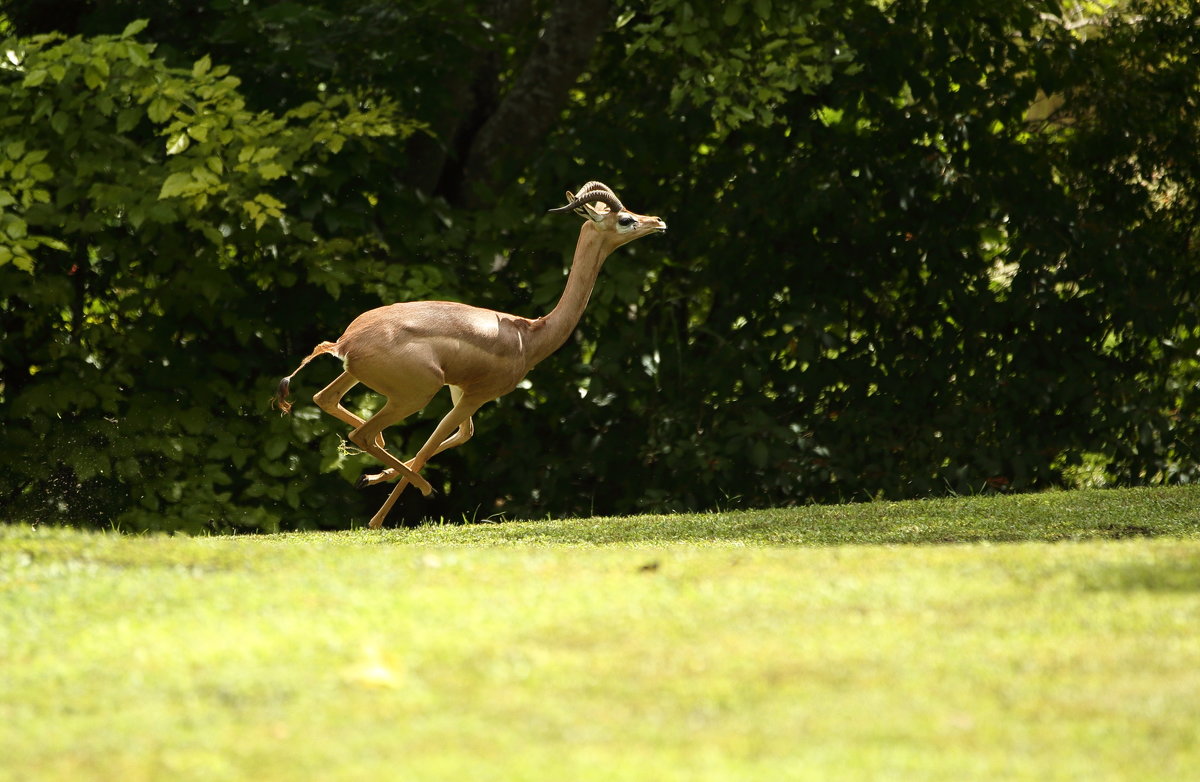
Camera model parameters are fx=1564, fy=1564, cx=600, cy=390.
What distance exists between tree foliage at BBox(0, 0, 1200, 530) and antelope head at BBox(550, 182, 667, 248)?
89.9 inches

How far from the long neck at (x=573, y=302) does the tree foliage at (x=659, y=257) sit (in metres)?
2.26

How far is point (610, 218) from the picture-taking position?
342 inches

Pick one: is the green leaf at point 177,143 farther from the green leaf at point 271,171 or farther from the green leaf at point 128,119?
the green leaf at point 271,171

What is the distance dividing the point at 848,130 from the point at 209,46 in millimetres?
4841

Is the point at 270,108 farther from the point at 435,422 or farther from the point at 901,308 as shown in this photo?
the point at 901,308

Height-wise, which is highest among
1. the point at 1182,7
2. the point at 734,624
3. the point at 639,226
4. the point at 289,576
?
the point at 1182,7

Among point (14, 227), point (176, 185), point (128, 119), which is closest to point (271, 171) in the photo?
point (176, 185)

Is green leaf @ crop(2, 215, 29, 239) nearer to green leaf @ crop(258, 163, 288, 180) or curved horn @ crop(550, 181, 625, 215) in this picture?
green leaf @ crop(258, 163, 288, 180)

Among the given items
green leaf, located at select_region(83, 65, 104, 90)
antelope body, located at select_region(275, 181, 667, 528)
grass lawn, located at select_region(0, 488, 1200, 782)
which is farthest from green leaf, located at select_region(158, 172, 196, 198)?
grass lawn, located at select_region(0, 488, 1200, 782)

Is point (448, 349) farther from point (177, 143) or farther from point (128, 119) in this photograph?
point (128, 119)

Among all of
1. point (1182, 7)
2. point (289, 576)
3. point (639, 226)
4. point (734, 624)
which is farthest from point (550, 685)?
point (1182, 7)

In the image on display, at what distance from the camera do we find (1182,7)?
12.5m

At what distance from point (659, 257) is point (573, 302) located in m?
3.02

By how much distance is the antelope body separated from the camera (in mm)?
7953
